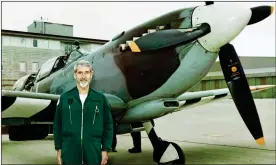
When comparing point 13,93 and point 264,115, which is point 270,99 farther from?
point 13,93

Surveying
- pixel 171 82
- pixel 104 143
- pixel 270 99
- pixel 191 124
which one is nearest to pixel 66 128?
pixel 104 143

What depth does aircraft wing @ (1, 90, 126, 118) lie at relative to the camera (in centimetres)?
446

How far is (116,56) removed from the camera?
14.9 feet

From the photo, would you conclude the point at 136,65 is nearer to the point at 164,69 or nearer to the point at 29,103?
the point at 164,69

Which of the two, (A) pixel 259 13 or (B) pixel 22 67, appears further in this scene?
(B) pixel 22 67

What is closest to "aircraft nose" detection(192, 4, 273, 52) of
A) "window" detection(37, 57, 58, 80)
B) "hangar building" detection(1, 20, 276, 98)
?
"window" detection(37, 57, 58, 80)

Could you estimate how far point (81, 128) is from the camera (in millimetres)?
2438

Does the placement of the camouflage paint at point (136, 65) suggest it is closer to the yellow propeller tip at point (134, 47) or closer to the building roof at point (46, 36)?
the yellow propeller tip at point (134, 47)

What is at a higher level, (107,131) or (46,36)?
(46,36)

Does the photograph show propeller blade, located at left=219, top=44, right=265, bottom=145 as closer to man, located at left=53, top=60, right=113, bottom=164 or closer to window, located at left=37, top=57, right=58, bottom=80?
man, located at left=53, top=60, right=113, bottom=164

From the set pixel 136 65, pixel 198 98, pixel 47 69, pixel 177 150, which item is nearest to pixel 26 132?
pixel 47 69

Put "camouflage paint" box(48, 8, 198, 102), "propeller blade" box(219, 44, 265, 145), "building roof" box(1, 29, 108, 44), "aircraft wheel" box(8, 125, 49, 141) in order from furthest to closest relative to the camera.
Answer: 1. "building roof" box(1, 29, 108, 44)
2. "aircraft wheel" box(8, 125, 49, 141)
3. "propeller blade" box(219, 44, 265, 145)
4. "camouflage paint" box(48, 8, 198, 102)

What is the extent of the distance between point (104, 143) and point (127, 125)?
2662 mm

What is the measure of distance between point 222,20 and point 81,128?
2.16m
